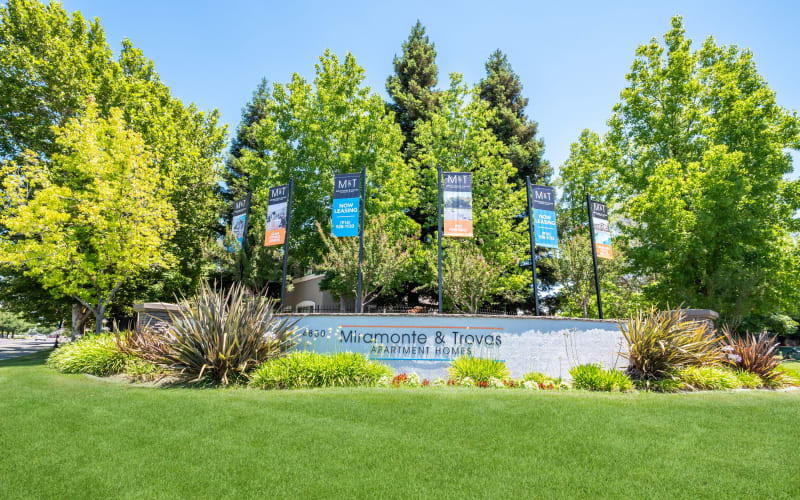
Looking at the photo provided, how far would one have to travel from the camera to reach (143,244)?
17953mm

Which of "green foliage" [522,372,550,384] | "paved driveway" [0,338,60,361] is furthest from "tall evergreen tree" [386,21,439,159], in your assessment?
"paved driveway" [0,338,60,361]

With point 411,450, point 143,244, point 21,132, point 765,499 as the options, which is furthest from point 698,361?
point 21,132

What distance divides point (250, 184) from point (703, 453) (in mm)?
27259

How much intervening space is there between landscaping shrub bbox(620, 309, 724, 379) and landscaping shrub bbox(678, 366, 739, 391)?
210 millimetres

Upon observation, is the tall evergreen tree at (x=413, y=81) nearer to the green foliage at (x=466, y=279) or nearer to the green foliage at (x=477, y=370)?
the green foliage at (x=466, y=279)

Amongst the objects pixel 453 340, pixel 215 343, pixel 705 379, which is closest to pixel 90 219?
pixel 215 343

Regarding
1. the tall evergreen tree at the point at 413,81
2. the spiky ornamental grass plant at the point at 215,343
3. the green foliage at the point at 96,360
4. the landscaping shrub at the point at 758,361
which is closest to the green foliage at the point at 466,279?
the landscaping shrub at the point at 758,361

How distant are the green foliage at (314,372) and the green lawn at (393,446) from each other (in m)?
1.22

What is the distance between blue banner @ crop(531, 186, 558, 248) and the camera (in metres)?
14.8

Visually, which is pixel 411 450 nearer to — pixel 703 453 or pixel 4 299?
pixel 703 453

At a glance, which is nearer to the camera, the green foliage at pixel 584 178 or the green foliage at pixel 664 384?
the green foliage at pixel 664 384

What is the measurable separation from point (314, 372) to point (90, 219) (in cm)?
1298

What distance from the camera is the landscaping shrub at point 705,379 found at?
1035 cm

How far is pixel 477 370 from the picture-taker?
10.8m
